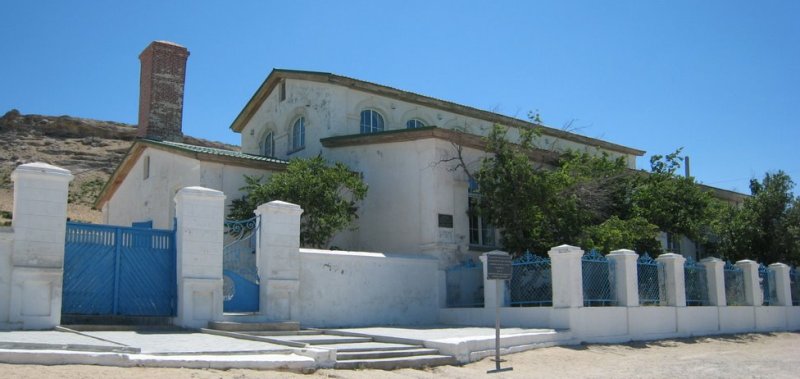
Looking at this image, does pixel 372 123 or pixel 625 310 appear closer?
pixel 625 310

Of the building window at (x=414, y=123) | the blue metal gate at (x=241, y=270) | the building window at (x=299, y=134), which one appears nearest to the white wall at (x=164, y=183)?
the building window at (x=299, y=134)

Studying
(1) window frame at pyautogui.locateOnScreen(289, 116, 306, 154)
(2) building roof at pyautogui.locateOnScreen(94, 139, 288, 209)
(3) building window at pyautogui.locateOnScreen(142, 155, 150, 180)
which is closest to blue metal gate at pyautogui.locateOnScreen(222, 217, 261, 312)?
(2) building roof at pyautogui.locateOnScreen(94, 139, 288, 209)

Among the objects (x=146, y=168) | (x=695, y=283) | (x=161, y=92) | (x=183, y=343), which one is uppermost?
(x=161, y=92)

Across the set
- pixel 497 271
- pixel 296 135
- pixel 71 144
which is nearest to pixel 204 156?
pixel 296 135

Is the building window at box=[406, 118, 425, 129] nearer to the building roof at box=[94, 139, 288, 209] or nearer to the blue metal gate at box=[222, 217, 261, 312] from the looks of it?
the building roof at box=[94, 139, 288, 209]

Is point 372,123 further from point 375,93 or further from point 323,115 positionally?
point 323,115

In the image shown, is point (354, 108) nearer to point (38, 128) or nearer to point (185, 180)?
point (185, 180)

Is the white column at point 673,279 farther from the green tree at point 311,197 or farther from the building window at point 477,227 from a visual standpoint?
the green tree at point 311,197

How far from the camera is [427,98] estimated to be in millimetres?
24203

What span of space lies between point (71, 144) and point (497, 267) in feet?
203

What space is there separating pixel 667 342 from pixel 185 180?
1246 cm

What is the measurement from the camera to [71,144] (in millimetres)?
65312

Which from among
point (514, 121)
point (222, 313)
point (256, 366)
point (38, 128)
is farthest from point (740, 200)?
point (38, 128)

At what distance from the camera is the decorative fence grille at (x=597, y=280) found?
15859 mm
